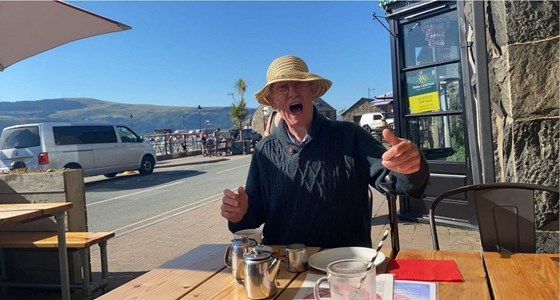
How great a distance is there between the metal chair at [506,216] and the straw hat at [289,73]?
89 centimetres

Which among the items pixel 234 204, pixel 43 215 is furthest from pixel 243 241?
pixel 43 215

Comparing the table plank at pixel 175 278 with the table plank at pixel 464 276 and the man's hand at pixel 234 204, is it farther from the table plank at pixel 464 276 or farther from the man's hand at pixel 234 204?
the table plank at pixel 464 276

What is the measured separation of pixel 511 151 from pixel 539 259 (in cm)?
118

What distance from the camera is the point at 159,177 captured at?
13328 mm

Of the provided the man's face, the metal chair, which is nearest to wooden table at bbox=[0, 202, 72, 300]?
the man's face

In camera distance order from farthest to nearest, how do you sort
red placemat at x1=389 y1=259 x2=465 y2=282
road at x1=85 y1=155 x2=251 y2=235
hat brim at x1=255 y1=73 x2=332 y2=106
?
1. road at x1=85 y1=155 x2=251 y2=235
2. hat brim at x1=255 y1=73 x2=332 y2=106
3. red placemat at x1=389 y1=259 x2=465 y2=282

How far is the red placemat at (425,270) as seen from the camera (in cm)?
133

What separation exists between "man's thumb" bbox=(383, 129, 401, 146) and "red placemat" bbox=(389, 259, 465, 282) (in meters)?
0.43

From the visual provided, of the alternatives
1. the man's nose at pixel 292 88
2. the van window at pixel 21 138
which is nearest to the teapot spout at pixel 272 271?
the man's nose at pixel 292 88

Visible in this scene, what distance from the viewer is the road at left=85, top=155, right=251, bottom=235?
6926 mm

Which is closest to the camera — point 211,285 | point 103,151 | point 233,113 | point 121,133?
point 211,285

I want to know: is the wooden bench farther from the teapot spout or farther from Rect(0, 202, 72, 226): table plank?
the teapot spout

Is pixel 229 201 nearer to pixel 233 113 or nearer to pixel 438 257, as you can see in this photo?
pixel 438 257

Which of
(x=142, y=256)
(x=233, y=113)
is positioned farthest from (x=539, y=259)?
(x=233, y=113)
